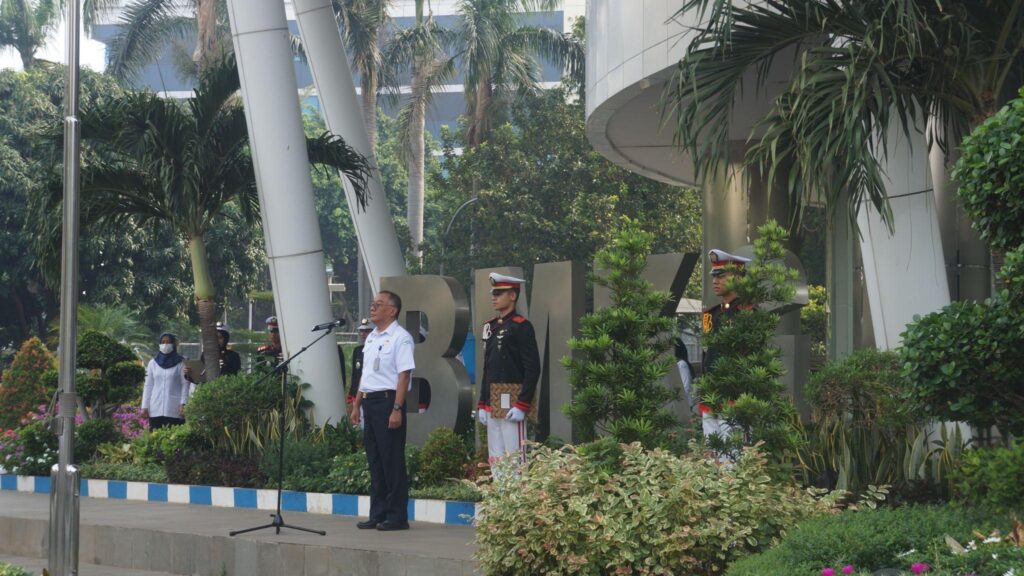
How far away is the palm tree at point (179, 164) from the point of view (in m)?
15.0

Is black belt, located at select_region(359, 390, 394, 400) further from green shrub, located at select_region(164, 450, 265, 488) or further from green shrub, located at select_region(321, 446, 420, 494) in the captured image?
green shrub, located at select_region(164, 450, 265, 488)

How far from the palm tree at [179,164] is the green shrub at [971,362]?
32.4ft

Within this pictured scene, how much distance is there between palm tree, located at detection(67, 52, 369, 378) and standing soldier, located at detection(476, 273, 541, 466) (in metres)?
5.23

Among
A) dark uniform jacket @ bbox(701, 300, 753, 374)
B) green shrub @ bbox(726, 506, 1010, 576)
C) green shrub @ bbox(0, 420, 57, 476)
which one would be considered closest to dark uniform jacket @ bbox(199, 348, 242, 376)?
green shrub @ bbox(0, 420, 57, 476)

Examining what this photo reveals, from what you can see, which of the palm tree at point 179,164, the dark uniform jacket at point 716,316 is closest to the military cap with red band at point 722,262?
the dark uniform jacket at point 716,316

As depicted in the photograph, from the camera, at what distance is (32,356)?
20.0 meters

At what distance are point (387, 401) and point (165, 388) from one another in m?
7.00

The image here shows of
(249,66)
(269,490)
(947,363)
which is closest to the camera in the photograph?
(947,363)

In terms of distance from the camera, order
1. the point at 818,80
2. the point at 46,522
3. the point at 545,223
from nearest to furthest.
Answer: the point at 818,80 < the point at 46,522 < the point at 545,223

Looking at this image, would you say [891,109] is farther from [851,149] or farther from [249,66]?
[249,66]

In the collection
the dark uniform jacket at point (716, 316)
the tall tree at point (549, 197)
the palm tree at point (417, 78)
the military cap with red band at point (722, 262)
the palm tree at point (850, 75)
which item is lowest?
the dark uniform jacket at point (716, 316)

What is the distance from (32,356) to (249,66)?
6968mm

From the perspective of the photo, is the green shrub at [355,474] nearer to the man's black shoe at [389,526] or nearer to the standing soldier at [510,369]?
the standing soldier at [510,369]

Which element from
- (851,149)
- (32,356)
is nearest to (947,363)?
(851,149)
